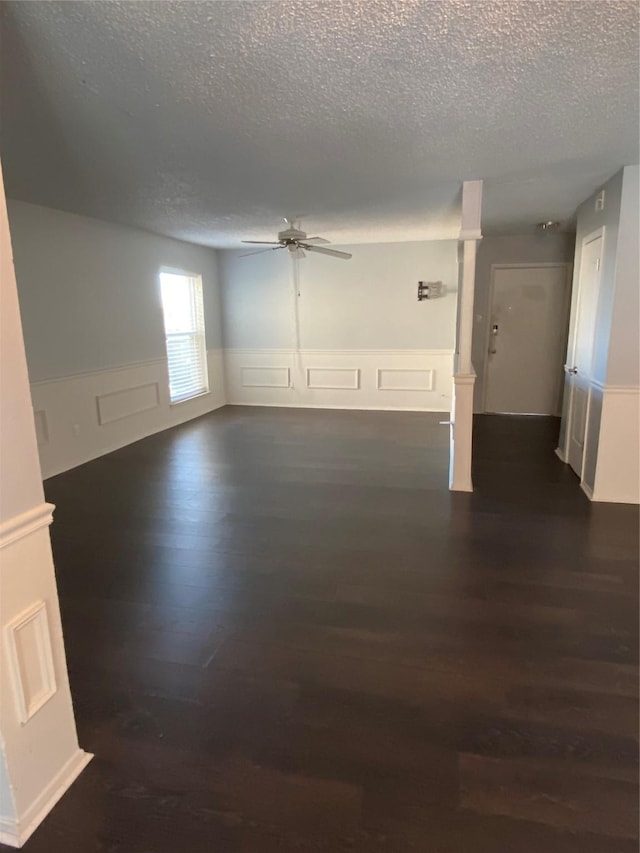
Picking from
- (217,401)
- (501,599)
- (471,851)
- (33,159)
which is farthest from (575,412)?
(217,401)

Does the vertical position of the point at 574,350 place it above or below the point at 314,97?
below

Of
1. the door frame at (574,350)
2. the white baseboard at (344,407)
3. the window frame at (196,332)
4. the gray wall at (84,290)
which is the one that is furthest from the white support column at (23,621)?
the white baseboard at (344,407)

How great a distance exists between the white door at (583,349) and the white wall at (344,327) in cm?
255

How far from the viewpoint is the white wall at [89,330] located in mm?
4344

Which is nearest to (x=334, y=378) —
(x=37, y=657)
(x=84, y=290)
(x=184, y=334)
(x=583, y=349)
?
(x=184, y=334)

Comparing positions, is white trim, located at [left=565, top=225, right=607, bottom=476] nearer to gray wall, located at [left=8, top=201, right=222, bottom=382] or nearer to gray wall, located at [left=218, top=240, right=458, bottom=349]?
gray wall, located at [left=218, top=240, right=458, bottom=349]

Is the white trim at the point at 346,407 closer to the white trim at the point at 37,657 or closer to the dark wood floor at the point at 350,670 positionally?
the dark wood floor at the point at 350,670

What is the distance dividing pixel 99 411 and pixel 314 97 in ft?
12.9

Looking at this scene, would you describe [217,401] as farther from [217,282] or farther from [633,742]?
[633,742]

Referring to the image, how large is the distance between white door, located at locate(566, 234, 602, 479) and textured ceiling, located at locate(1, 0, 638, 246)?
0.57 m

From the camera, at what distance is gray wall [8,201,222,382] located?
168 inches

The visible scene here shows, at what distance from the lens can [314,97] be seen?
2.19 m

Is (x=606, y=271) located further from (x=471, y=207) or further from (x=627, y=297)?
(x=471, y=207)

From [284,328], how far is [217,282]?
48.9 inches
